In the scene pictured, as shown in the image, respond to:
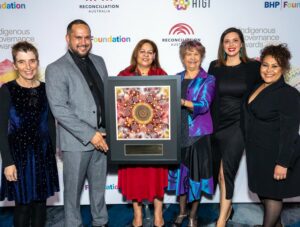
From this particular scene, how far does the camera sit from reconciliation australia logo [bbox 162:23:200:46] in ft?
10.2

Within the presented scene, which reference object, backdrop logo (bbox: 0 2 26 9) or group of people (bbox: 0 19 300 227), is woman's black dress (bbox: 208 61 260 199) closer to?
group of people (bbox: 0 19 300 227)

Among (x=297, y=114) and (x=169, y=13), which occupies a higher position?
(x=169, y=13)

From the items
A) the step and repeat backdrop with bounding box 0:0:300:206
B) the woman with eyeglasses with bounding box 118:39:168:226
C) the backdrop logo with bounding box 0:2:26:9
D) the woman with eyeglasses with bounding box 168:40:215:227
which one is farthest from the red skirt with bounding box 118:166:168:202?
the backdrop logo with bounding box 0:2:26:9

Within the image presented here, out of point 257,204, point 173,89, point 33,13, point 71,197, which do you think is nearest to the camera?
point 173,89

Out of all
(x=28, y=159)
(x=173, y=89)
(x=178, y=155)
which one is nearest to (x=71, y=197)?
(x=28, y=159)

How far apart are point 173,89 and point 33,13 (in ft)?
5.80

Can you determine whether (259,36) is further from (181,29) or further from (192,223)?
(192,223)

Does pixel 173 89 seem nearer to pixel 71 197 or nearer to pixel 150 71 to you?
pixel 150 71

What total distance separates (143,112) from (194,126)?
506 millimetres

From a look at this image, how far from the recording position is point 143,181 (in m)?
2.55

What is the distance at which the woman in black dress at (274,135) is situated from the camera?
2045mm

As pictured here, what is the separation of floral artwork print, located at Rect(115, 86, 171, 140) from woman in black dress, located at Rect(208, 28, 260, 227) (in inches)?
20.6

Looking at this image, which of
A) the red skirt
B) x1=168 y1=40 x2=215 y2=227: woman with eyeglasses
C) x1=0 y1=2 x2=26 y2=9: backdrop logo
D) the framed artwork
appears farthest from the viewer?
x1=0 y1=2 x2=26 y2=9: backdrop logo

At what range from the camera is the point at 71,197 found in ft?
7.97
